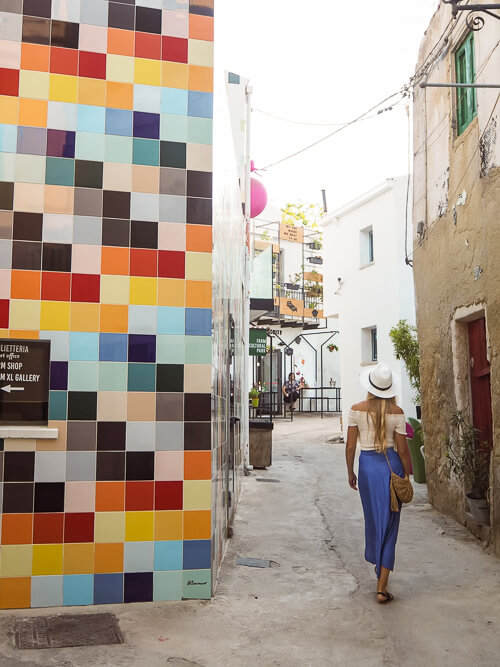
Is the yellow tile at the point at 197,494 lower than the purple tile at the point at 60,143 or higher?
lower

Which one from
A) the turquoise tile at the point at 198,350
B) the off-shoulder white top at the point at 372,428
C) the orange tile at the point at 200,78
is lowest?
the off-shoulder white top at the point at 372,428

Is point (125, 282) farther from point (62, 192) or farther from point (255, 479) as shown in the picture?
point (255, 479)

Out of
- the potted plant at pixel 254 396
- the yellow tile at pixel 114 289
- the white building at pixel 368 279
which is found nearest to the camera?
the yellow tile at pixel 114 289

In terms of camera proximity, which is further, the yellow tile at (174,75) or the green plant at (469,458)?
the green plant at (469,458)

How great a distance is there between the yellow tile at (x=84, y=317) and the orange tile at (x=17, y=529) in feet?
4.12

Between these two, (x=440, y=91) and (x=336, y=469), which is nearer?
(x=440, y=91)

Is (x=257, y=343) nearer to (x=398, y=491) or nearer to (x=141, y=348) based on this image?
(x=398, y=491)

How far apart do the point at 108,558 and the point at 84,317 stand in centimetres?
159

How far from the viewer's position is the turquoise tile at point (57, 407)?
4.39m

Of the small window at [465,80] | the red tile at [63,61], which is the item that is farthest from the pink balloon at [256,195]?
the red tile at [63,61]

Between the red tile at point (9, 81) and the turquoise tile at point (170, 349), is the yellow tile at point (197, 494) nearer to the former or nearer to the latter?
the turquoise tile at point (170, 349)

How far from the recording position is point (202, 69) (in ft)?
15.6

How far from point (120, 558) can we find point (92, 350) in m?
1.38

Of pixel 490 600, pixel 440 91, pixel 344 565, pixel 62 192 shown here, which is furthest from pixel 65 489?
pixel 440 91
